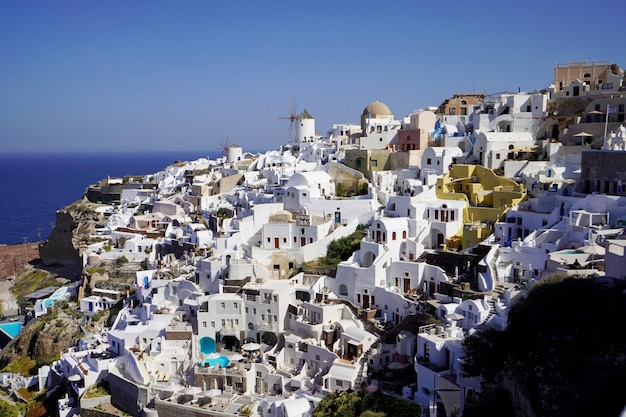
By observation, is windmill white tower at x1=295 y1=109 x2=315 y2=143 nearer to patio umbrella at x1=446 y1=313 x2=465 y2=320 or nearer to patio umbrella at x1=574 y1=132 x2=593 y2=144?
patio umbrella at x1=574 y1=132 x2=593 y2=144

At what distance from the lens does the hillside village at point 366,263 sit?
63.6 ft

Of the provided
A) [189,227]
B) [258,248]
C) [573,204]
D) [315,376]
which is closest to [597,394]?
[315,376]

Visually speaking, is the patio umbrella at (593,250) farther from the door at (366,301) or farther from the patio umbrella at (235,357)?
the patio umbrella at (235,357)

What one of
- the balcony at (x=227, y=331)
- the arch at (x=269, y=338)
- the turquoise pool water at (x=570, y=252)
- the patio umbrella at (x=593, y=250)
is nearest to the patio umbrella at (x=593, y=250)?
the patio umbrella at (x=593, y=250)

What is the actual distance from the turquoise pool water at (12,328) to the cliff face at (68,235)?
279 inches

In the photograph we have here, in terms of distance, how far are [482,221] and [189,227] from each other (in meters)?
15.7

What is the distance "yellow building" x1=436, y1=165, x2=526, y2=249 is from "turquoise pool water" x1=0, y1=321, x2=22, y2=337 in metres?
23.9

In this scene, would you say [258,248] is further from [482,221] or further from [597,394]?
[597,394]

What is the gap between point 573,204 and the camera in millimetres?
22250

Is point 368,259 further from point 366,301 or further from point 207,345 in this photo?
point 207,345

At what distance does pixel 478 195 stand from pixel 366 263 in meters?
6.06

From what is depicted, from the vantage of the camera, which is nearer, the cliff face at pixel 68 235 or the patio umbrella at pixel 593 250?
the patio umbrella at pixel 593 250

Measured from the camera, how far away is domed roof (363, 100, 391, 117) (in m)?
41.8

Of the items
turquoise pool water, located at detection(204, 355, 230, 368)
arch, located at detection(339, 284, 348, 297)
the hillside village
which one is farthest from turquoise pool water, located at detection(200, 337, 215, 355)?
arch, located at detection(339, 284, 348, 297)
